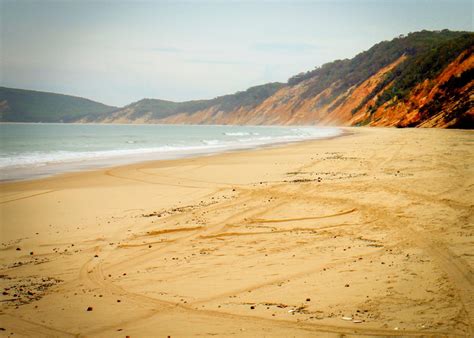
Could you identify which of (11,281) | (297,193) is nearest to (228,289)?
(11,281)

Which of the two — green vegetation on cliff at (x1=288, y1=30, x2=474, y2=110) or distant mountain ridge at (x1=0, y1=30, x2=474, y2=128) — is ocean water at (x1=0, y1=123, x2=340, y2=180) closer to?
distant mountain ridge at (x1=0, y1=30, x2=474, y2=128)

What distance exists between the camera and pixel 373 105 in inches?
2813

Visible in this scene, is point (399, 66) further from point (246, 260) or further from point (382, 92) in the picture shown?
point (246, 260)

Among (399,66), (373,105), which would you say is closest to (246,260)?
(373,105)

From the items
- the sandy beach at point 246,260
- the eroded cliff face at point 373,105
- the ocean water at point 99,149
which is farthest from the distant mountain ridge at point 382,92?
the sandy beach at point 246,260

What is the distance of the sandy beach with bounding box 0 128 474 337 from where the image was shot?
3867mm

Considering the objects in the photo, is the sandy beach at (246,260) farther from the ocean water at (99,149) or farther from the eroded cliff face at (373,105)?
the eroded cliff face at (373,105)

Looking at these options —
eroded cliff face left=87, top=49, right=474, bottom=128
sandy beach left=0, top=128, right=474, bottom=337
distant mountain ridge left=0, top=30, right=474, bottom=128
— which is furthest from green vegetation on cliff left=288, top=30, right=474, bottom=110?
sandy beach left=0, top=128, right=474, bottom=337

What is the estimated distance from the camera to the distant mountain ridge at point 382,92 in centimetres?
4045

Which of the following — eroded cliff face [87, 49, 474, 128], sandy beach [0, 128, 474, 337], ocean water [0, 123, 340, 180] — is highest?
eroded cliff face [87, 49, 474, 128]

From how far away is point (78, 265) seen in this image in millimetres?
5746

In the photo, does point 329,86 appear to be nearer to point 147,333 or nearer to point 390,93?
point 390,93

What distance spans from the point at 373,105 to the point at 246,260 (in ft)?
237

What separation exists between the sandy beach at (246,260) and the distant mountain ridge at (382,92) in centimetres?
3086
